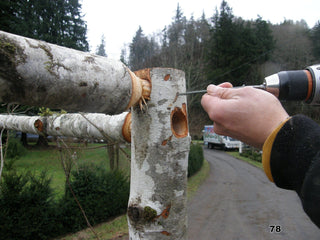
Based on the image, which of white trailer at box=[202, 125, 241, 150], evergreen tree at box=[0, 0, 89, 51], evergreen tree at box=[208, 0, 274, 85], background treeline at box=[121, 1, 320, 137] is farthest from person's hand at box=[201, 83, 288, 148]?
white trailer at box=[202, 125, 241, 150]

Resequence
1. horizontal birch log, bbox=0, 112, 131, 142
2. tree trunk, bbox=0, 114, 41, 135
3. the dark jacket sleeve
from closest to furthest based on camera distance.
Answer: the dark jacket sleeve → horizontal birch log, bbox=0, 112, 131, 142 → tree trunk, bbox=0, 114, 41, 135

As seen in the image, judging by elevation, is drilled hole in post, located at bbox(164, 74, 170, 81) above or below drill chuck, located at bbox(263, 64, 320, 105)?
above

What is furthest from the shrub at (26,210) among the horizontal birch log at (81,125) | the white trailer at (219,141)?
the white trailer at (219,141)

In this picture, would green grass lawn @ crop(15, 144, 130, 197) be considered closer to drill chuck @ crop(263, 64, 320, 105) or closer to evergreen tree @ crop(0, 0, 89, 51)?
drill chuck @ crop(263, 64, 320, 105)

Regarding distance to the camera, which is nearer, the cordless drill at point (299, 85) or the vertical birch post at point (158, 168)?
the cordless drill at point (299, 85)

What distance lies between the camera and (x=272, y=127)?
74cm

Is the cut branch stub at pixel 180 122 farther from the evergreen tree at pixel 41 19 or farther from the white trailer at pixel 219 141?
the white trailer at pixel 219 141

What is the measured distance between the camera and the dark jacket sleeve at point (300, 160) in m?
0.54

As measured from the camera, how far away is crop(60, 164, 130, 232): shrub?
5582 millimetres

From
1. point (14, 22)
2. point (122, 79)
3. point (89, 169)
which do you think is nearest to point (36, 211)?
point (89, 169)

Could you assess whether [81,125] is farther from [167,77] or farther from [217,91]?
[217,91]

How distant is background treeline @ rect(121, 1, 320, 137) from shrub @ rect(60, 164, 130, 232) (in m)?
9.58

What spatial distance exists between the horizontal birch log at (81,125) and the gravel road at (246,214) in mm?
4095

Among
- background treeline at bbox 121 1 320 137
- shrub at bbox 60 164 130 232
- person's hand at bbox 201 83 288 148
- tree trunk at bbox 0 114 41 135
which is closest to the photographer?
person's hand at bbox 201 83 288 148
